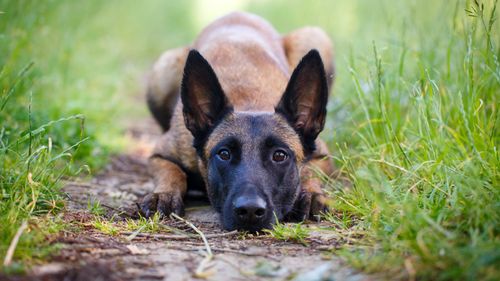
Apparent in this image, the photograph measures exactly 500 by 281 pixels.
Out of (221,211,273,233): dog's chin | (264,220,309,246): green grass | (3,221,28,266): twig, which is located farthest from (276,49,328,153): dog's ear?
(3,221,28,266): twig

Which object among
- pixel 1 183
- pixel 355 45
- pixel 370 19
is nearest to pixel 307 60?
pixel 1 183

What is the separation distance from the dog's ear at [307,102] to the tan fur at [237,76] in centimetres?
13

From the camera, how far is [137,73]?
10836mm

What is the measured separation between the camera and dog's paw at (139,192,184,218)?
435 centimetres

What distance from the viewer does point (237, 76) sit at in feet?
16.8

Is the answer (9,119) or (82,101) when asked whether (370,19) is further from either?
(9,119)

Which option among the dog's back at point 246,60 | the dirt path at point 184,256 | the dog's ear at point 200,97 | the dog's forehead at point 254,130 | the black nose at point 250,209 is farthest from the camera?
the dog's back at point 246,60

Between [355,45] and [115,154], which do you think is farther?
[355,45]

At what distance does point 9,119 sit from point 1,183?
1.54 m

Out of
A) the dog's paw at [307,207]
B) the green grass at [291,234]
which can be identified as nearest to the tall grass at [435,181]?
the dog's paw at [307,207]

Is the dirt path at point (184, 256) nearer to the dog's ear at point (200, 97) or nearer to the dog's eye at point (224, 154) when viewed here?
the dog's eye at point (224, 154)

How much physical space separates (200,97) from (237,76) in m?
0.79

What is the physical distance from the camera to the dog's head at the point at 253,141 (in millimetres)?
3760

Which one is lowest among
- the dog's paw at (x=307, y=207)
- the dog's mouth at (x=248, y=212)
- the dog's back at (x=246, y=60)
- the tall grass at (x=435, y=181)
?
the dog's paw at (x=307, y=207)
